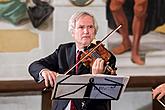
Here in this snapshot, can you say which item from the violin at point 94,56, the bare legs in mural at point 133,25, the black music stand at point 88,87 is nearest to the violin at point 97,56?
the violin at point 94,56

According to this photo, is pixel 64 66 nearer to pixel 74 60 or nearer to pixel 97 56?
pixel 74 60

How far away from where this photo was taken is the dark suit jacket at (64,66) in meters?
2.01

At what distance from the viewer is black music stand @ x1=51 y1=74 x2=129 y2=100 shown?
1.79m

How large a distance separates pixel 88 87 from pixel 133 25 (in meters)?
1.56

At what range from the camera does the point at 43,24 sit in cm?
314

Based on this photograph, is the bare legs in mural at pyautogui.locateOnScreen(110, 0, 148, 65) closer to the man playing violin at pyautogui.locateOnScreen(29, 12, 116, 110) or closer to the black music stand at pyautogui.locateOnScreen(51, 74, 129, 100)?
the man playing violin at pyautogui.locateOnScreen(29, 12, 116, 110)

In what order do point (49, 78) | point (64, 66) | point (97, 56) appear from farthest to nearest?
1. point (64, 66)
2. point (97, 56)
3. point (49, 78)

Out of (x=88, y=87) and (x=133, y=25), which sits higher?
(x=133, y=25)

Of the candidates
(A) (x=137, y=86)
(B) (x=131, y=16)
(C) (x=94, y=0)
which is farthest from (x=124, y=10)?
(A) (x=137, y=86)

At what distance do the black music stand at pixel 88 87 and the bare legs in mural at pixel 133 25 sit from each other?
1.37m

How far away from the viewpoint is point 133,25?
3316 mm

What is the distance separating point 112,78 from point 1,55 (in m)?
1.48

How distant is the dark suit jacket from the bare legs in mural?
1.18m

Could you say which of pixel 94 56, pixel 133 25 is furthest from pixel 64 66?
pixel 133 25
